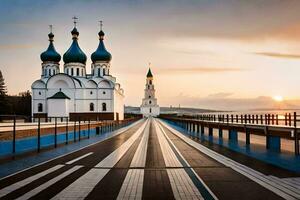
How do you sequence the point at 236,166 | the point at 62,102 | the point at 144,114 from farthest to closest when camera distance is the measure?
the point at 144,114, the point at 62,102, the point at 236,166

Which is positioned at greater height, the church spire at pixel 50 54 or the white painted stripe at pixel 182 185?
the church spire at pixel 50 54

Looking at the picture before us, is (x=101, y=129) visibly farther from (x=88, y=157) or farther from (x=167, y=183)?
(x=167, y=183)

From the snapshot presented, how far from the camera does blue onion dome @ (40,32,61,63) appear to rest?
3172 inches

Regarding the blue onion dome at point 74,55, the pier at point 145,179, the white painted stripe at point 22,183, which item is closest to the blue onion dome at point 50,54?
the blue onion dome at point 74,55

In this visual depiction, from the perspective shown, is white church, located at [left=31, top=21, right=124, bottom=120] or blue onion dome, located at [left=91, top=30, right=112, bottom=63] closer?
white church, located at [left=31, top=21, right=124, bottom=120]

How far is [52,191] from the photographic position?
7008 millimetres

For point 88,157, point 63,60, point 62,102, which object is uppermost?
point 63,60

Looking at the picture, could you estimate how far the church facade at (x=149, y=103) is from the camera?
155 metres

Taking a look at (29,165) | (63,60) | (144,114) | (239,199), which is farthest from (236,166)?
(144,114)

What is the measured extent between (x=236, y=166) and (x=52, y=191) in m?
5.60

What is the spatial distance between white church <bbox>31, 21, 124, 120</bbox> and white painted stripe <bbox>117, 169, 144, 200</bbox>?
6152cm

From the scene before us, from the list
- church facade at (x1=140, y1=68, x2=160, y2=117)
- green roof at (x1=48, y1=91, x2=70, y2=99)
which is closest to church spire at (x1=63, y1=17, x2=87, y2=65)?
green roof at (x1=48, y1=91, x2=70, y2=99)

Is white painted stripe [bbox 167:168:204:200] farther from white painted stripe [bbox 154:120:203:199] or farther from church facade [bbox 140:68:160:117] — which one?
church facade [bbox 140:68:160:117]

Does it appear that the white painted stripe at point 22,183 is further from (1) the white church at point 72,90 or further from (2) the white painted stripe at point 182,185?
(1) the white church at point 72,90
